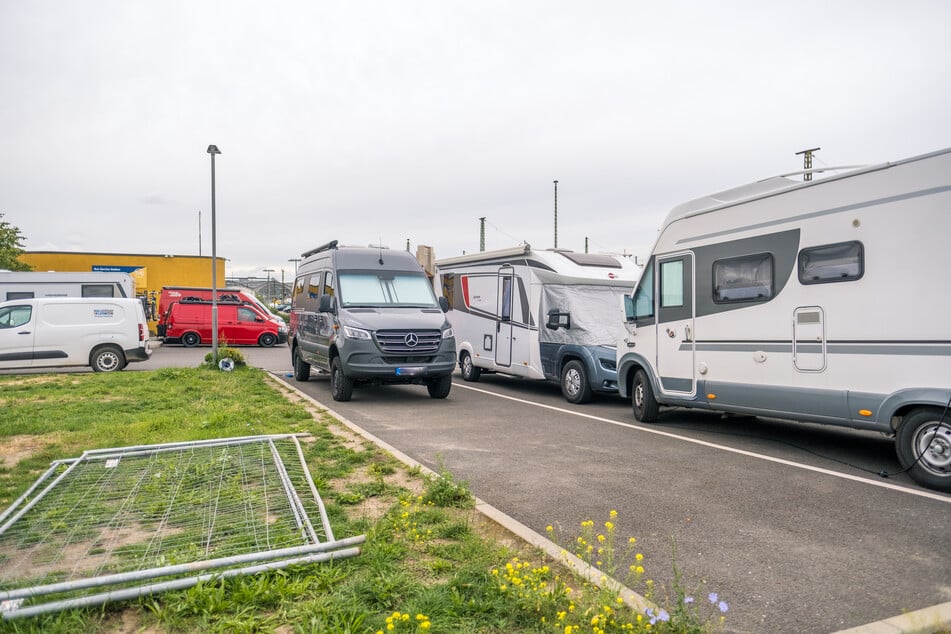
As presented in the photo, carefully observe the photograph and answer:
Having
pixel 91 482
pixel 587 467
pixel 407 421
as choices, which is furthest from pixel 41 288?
pixel 587 467

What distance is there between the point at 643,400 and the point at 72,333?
13.9 m

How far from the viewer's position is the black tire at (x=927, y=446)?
583 centimetres

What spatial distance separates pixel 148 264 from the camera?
137ft

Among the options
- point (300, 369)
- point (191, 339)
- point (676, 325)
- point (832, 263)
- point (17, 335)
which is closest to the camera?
point (832, 263)

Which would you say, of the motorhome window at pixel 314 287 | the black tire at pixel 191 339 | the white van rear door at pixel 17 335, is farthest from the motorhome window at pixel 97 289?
the motorhome window at pixel 314 287

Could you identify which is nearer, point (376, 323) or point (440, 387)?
point (376, 323)

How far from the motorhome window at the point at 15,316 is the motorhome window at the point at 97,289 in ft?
31.8

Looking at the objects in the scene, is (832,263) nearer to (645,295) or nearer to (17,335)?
(645,295)

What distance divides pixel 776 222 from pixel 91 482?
7.17m

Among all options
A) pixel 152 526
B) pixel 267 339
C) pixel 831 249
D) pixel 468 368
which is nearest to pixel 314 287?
pixel 468 368

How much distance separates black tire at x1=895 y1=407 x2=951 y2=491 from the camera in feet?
19.1

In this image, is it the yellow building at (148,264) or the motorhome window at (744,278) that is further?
the yellow building at (148,264)

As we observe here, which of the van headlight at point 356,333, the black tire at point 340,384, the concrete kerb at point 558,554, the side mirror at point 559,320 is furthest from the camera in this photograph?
the side mirror at point 559,320

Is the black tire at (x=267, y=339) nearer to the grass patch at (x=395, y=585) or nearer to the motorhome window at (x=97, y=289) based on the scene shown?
the motorhome window at (x=97, y=289)
